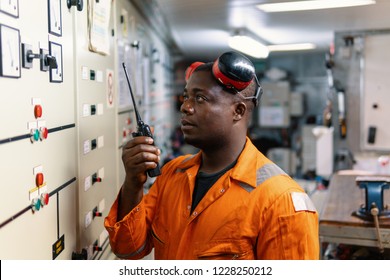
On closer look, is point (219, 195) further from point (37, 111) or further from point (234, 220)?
point (37, 111)

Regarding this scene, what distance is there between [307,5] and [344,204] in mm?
1758

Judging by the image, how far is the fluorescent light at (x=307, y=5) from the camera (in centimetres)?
328

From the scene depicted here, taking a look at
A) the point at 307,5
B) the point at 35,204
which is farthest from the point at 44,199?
the point at 307,5

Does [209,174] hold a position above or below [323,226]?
above

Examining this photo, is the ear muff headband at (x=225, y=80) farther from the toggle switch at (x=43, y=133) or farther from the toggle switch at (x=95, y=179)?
the toggle switch at (x=95, y=179)

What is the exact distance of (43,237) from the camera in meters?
1.45

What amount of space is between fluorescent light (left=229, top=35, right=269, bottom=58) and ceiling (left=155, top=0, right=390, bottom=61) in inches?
4.2

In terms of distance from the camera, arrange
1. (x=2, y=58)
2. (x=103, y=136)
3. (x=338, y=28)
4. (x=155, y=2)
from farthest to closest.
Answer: (x=338, y=28)
(x=155, y=2)
(x=103, y=136)
(x=2, y=58)

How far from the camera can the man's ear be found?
1566mm

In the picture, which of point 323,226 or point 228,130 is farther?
point 323,226

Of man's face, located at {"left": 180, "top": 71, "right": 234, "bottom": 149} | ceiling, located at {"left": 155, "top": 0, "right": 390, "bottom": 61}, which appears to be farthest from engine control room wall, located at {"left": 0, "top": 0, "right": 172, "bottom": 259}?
ceiling, located at {"left": 155, "top": 0, "right": 390, "bottom": 61}

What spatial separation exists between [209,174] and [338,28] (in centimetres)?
318
